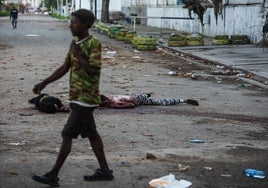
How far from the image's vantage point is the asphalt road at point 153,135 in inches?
226

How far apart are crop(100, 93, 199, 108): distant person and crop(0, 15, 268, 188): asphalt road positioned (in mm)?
156

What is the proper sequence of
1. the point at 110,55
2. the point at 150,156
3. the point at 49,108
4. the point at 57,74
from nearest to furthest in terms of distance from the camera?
the point at 57,74
the point at 150,156
the point at 49,108
the point at 110,55

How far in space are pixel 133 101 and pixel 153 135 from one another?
224 cm

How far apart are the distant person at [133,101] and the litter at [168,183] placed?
13.9 feet

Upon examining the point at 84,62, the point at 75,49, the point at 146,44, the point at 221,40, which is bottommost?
the point at 146,44

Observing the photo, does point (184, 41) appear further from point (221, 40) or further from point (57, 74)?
point (57, 74)

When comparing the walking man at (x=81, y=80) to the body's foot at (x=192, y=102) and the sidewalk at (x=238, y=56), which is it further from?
the sidewalk at (x=238, y=56)

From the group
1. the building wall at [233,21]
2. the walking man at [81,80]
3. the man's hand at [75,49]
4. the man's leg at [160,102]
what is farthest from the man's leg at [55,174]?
the building wall at [233,21]

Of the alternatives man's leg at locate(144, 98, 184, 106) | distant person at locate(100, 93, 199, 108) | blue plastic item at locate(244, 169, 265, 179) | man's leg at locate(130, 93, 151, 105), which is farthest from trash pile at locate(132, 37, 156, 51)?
blue plastic item at locate(244, 169, 265, 179)

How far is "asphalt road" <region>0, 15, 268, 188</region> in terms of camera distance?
574 centimetres

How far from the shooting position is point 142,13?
54844 mm

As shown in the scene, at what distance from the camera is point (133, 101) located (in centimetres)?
980

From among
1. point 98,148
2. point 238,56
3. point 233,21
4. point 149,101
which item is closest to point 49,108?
point 149,101

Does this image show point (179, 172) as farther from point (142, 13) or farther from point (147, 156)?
point (142, 13)
